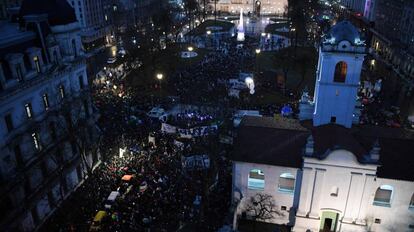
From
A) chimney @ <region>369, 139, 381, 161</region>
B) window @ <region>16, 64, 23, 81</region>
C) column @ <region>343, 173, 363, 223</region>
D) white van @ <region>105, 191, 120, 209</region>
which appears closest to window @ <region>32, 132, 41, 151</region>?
window @ <region>16, 64, 23, 81</region>

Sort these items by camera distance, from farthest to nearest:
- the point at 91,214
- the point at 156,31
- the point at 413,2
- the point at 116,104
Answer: the point at 156,31 < the point at 413,2 < the point at 116,104 < the point at 91,214

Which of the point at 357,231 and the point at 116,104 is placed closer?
the point at 357,231

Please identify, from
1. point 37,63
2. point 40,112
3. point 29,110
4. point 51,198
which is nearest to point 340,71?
point 37,63

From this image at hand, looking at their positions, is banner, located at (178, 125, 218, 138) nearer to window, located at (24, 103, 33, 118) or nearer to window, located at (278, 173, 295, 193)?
window, located at (278, 173, 295, 193)

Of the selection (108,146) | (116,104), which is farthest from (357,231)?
(116,104)

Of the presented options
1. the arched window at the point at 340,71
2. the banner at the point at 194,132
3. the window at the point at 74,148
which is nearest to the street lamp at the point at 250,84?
the banner at the point at 194,132

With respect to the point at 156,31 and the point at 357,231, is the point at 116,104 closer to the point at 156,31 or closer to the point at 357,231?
the point at 357,231
